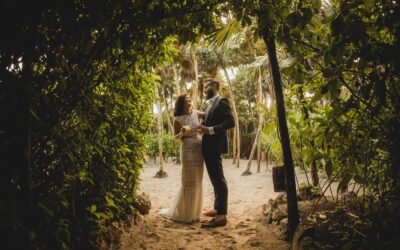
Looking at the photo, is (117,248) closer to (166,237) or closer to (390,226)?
(166,237)

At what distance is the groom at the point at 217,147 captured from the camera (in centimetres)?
393

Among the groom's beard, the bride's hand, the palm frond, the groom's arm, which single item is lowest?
the bride's hand

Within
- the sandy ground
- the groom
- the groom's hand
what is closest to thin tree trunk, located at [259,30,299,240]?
the sandy ground

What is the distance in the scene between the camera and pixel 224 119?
13.1 feet

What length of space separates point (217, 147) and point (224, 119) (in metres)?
0.43

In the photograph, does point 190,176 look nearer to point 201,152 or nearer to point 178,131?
point 201,152

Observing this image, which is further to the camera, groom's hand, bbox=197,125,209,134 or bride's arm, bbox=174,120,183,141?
bride's arm, bbox=174,120,183,141

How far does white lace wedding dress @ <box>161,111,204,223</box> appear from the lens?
418 cm

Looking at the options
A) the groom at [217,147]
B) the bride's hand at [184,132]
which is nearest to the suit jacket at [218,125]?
the groom at [217,147]

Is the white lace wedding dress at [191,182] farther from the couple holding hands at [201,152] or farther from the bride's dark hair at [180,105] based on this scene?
the bride's dark hair at [180,105]

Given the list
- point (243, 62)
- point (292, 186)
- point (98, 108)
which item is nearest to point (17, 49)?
point (98, 108)

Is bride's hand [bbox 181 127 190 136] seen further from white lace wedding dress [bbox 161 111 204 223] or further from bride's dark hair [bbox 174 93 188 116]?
bride's dark hair [bbox 174 93 188 116]

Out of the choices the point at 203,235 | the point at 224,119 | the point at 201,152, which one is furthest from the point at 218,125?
the point at 203,235

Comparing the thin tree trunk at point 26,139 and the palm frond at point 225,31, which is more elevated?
the palm frond at point 225,31
